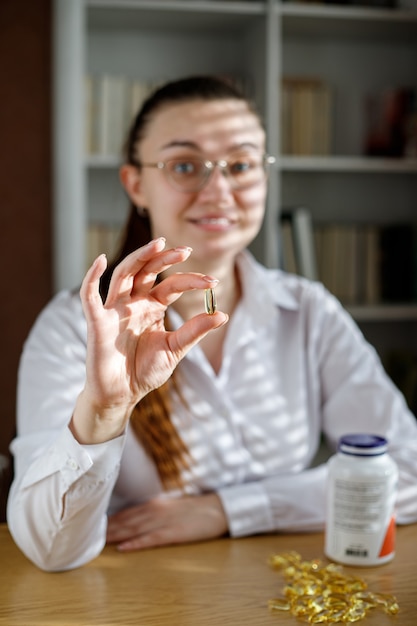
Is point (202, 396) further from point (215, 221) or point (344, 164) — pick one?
point (344, 164)

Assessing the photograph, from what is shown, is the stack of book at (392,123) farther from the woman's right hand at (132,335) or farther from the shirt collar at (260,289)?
the woman's right hand at (132,335)

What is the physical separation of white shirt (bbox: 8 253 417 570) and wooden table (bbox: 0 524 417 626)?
0.14ft

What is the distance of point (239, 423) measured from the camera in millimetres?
1595

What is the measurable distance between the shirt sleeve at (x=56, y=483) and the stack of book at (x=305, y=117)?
1.87 metres

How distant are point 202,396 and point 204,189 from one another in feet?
1.24

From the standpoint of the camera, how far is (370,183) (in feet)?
11.0

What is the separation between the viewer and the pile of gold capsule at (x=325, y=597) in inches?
40.6

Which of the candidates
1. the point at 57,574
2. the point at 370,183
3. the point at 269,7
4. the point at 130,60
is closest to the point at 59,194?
the point at 130,60

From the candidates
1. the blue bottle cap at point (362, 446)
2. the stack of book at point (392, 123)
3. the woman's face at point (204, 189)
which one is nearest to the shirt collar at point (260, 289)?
the woman's face at point (204, 189)

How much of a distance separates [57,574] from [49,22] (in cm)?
245

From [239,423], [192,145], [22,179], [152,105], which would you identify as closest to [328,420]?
[239,423]

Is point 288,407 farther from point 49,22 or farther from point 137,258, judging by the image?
point 49,22

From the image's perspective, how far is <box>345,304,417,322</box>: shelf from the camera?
3070mm

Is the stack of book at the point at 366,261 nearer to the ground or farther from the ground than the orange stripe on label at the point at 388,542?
farther from the ground
